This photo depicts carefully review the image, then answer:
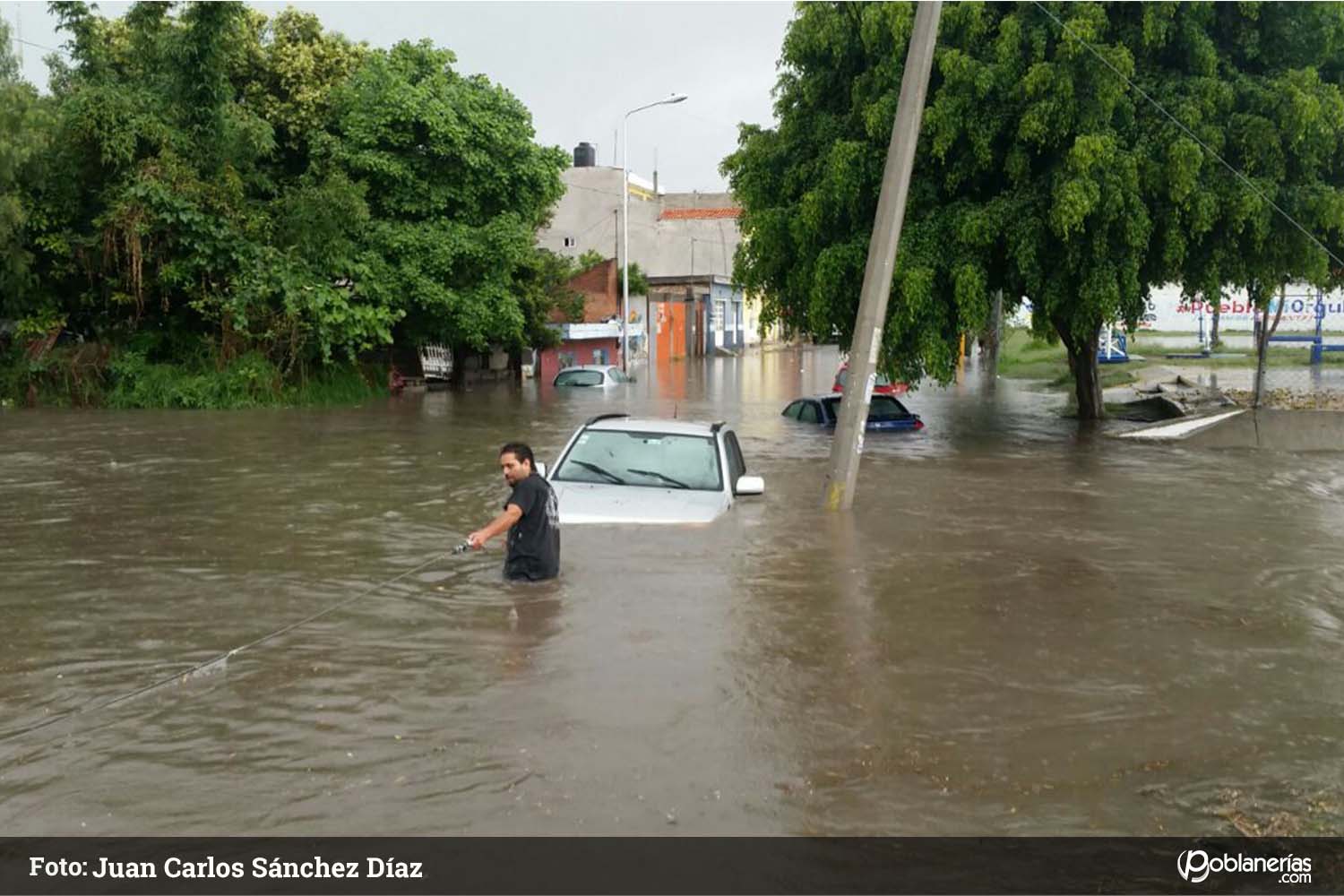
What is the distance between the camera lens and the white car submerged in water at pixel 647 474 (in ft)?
32.4

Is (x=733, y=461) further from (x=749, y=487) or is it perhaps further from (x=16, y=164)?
(x=16, y=164)

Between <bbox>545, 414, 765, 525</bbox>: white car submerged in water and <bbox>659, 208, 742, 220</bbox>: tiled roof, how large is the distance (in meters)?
59.5

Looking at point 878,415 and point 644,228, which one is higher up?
point 644,228

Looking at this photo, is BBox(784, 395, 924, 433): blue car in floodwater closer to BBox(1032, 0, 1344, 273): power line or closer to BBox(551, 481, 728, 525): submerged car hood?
BBox(1032, 0, 1344, 273): power line

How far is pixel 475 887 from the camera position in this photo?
430 centimetres

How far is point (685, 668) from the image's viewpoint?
22.8 feet

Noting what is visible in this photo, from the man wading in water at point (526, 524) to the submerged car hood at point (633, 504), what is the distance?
110 cm

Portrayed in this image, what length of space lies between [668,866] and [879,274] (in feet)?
29.9

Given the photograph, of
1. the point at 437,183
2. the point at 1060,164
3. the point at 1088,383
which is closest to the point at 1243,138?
the point at 1060,164

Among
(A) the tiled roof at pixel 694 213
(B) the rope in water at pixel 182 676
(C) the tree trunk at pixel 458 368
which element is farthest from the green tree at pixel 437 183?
(A) the tiled roof at pixel 694 213

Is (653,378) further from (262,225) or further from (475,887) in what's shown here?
(475,887)

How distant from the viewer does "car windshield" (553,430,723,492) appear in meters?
10.6

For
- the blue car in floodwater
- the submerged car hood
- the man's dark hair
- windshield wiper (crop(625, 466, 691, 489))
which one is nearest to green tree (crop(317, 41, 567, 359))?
the blue car in floodwater

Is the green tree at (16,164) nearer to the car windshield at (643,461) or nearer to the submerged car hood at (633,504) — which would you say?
the car windshield at (643,461)
